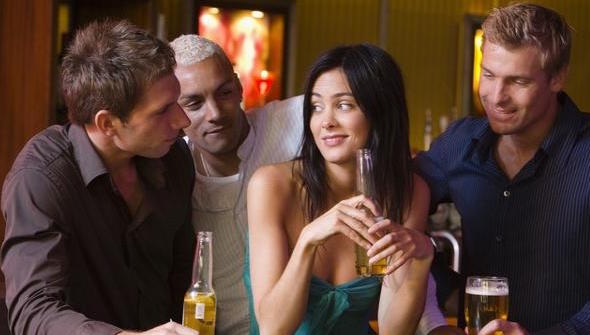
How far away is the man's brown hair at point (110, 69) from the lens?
221cm

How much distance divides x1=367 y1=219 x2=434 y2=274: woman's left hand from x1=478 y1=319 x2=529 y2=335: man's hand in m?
0.21

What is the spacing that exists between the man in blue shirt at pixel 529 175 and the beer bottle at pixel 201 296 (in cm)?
86

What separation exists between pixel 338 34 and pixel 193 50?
5.11m

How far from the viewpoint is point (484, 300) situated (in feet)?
6.92

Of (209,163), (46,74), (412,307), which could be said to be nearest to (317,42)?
(46,74)

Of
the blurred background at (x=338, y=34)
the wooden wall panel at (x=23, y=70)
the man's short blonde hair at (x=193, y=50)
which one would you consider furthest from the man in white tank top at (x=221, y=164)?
the blurred background at (x=338, y=34)

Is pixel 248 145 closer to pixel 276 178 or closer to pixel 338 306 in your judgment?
pixel 276 178

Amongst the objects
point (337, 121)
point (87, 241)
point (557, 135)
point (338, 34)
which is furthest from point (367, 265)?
point (338, 34)

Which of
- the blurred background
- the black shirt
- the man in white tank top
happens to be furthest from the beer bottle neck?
the blurred background

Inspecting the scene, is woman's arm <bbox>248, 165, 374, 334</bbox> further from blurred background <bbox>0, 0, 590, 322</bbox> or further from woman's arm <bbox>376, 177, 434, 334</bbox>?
blurred background <bbox>0, 0, 590, 322</bbox>

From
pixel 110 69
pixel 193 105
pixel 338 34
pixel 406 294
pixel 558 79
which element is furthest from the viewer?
pixel 338 34

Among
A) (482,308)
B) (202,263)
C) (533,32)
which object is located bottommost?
(482,308)

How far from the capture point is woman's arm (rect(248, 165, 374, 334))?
203 cm

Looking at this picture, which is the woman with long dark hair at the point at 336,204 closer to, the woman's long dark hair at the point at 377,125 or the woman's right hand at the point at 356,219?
the woman's long dark hair at the point at 377,125
